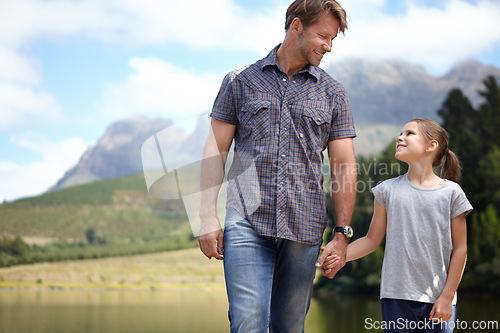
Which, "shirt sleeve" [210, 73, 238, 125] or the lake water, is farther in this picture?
the lake water

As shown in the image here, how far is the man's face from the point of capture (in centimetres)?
344

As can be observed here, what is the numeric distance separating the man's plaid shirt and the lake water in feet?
61.5

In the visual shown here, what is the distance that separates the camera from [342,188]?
11.5 ft

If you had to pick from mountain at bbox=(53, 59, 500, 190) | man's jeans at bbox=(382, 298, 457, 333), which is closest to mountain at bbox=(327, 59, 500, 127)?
mountain at bbox=(53, 59, 500, 190)

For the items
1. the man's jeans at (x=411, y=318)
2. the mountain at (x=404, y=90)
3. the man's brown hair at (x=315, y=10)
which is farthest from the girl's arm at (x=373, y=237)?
the mountain at (x=404, y=90)

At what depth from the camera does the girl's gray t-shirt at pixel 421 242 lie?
3215 millimetres

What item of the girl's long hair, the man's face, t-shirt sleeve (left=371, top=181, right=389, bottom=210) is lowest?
t-shirt sleeve (left=371, top=181, right=389, bottom=210)

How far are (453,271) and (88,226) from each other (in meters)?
80.5

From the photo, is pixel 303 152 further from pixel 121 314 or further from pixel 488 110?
pixel 488 110

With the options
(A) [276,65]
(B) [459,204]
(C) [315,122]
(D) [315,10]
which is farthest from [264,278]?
(D) [315,10]

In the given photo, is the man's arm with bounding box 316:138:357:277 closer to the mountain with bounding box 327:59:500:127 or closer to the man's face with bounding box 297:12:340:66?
the man's face with bounding box 297:12:340:66

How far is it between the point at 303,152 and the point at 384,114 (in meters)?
172

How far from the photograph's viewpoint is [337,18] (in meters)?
3.47

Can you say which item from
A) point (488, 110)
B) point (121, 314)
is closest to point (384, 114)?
point (488, 110)
